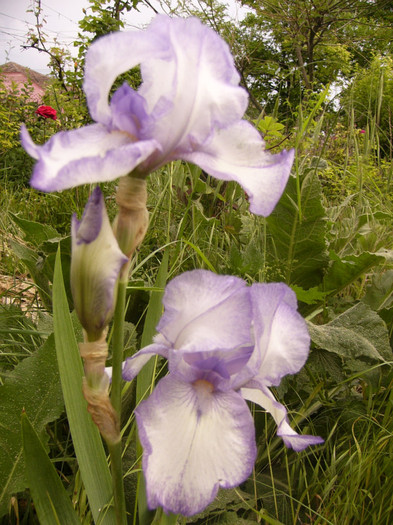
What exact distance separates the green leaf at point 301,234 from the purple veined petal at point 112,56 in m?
0.79

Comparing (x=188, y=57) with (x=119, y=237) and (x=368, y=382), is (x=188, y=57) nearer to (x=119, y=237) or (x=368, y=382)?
(x=119, y=237)

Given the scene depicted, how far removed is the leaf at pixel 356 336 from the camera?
921 millimetres

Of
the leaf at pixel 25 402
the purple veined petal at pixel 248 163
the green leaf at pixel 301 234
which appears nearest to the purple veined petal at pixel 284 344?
the purple veined petal at pixel 248 163

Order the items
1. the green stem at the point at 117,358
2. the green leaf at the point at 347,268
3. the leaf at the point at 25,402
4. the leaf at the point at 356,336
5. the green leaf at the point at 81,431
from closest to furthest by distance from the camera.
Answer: the green stem at the point at 117,358
the green leaf at the point at 81,431
the leaf at the point at 25,402
the leaf at the point at 356,336
the green leaf at the point at 347,268

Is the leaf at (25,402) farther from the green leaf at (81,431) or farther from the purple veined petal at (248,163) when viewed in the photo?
the purple veined petal at (248,163)

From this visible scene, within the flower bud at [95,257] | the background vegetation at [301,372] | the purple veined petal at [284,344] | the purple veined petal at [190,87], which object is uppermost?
the purple veined petal at [190,87]

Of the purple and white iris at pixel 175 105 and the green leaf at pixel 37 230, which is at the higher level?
the purple and white iris at pixel 175 105

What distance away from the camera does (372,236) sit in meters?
1.38

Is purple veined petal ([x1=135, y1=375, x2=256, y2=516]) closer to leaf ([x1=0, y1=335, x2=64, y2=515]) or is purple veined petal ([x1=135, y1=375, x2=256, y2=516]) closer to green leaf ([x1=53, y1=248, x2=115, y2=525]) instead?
green leaf ([x1=53, y1=248, x2=115, y2=525])

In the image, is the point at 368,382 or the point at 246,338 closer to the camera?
the point at 246,338

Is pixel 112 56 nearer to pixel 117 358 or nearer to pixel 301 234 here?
pixel 117 358

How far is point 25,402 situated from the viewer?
771 mm

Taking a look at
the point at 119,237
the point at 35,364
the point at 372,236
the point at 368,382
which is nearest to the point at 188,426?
the point at 119,237

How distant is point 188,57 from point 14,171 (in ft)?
12.2
